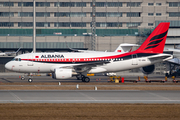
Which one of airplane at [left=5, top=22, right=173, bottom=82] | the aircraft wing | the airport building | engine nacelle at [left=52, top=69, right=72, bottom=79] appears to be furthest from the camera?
the airport building

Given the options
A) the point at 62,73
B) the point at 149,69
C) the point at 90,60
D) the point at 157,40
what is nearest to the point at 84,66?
the point at 90,60

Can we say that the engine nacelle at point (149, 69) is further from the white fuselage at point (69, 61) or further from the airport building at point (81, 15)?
the airport building at point (81, 15)

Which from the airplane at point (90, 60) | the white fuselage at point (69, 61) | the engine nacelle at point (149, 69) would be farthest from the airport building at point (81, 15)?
the white fuselage at point (69, 61)

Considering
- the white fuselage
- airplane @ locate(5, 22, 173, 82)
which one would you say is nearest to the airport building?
airplane @ locate(5, 22, 173, 82)

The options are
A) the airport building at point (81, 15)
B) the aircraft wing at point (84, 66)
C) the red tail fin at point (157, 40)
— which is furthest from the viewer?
the airport building at point (81, 15)

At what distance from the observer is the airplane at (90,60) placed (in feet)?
144

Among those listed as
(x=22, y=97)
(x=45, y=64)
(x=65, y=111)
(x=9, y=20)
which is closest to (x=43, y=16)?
(x=9, y=20)

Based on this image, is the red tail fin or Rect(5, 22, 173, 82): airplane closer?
Rect(5, 22, 173, 82): airplane

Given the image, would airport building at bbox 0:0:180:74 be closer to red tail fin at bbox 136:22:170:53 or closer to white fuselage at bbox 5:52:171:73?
red tail fin at bbox 136:22:170:53

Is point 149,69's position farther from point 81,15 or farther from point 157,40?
point 81,15

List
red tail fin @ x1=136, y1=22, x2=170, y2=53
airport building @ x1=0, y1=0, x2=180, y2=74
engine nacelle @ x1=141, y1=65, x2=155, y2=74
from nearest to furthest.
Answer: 1. red tail fin @ x1=136, y1=22, x2=170, y2=53
2. engine nacelle @ x1=141, y1=65, x2=155, y2=74
3. airport building @ x1=0, y1=0, x2=180, y2=74

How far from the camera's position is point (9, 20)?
357 feet

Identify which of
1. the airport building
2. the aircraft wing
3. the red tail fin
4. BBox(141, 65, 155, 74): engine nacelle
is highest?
the airport building

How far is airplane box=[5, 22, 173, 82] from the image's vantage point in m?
44.0
